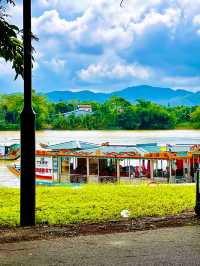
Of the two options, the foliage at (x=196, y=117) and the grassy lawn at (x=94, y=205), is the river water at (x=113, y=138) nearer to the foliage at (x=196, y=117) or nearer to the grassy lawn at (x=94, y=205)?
the foliage at (x=196, y=117)

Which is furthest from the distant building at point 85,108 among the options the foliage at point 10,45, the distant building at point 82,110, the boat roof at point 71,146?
the foliage at point 10,45

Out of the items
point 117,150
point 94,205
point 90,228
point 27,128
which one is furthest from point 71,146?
point 90,228

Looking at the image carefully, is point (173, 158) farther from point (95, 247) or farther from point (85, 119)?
point (85, 119)

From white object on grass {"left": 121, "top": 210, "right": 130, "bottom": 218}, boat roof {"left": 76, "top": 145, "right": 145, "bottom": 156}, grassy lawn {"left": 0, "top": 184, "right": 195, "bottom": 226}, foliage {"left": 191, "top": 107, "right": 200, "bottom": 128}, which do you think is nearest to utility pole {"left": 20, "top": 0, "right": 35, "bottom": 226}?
grassy lawn {"left": 0, "top": 184, "right": 195, "bottom": 226}

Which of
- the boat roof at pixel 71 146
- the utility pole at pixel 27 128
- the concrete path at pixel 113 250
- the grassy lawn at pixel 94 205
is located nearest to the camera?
the concrete path at pixel 113 250

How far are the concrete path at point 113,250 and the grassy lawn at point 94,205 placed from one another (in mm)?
1403

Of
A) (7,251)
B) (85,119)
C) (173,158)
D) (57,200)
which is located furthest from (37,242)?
(85,119)

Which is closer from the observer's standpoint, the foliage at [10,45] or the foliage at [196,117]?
the foliage at [10,45]

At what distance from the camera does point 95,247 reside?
171 inches

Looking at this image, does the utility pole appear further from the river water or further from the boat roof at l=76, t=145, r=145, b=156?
the river water

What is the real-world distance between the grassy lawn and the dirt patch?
0.50 meters

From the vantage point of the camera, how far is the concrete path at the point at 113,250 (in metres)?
3.89

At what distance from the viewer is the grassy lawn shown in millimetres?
6352

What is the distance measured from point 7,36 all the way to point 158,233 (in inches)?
133
